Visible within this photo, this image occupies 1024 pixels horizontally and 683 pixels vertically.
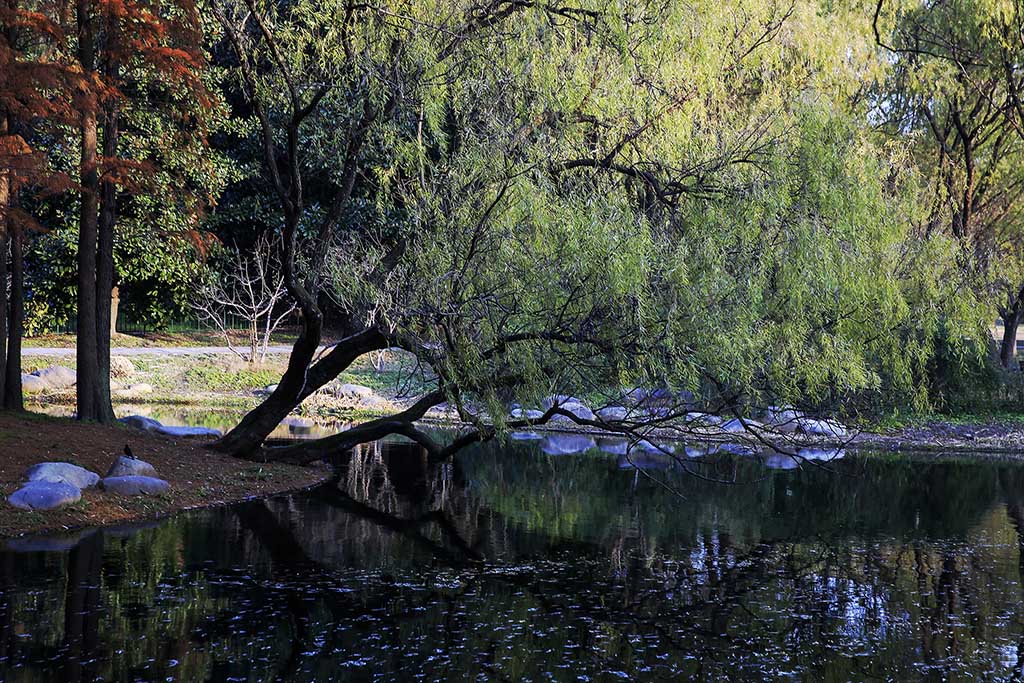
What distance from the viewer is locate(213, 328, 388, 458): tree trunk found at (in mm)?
11844

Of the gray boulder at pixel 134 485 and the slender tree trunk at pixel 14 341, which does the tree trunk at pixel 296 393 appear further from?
the slender tree trunk at pixel 14 341

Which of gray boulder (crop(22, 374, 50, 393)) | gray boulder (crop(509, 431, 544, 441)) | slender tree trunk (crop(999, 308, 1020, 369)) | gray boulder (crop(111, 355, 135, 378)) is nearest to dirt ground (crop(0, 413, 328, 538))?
gray boulder (crop(509, 431, 544, 441))

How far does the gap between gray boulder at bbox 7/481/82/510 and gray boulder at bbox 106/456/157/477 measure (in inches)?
35.7

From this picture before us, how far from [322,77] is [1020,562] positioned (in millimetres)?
8610

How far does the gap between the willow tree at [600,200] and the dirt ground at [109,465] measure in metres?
1.89

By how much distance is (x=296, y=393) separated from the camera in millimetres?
13016

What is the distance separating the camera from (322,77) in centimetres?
1168

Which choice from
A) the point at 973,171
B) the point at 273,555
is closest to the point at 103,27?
the point at 273,555

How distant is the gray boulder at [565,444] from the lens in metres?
17.1

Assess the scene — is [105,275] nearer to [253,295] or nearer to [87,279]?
[87,279]

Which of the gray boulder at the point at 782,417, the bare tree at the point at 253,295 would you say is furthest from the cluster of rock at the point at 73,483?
the bare tree at the point at 253,295

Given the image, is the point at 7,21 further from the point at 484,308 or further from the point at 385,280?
the point at 484,308

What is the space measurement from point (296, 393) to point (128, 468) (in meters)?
2.28

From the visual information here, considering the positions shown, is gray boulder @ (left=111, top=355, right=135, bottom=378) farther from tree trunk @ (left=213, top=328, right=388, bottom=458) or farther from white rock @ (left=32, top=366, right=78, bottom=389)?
tree trunk @ (left=213, top=328, right=388, bottom=458)
